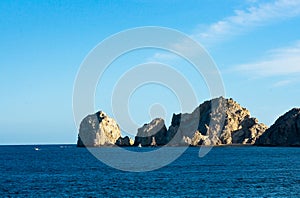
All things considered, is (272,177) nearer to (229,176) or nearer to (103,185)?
(229,176)

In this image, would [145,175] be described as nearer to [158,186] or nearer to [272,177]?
[158,186]

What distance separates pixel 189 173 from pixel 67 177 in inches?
1154

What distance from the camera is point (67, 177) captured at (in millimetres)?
109312

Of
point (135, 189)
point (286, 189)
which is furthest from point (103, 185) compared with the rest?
point (286, 189)

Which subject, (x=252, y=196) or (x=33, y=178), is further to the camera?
(x=33, y=178)

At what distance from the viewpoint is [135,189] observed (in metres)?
86.4

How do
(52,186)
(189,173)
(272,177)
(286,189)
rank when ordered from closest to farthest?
(286,189) → (52,186) → (272,177) → (189,173)

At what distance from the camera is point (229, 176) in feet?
355

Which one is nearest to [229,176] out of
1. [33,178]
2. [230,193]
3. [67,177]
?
[230,193]

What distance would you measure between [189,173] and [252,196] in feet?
131

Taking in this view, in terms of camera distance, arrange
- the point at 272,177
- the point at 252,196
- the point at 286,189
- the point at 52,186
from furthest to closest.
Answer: the point at 272,177 → the point at 52,186 → the point at 286,189 → the point at 252,196

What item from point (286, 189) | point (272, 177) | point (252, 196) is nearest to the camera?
point (252, 196)

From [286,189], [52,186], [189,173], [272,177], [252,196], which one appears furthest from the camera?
[189,173]

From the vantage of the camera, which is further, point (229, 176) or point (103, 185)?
point (229, 176)
